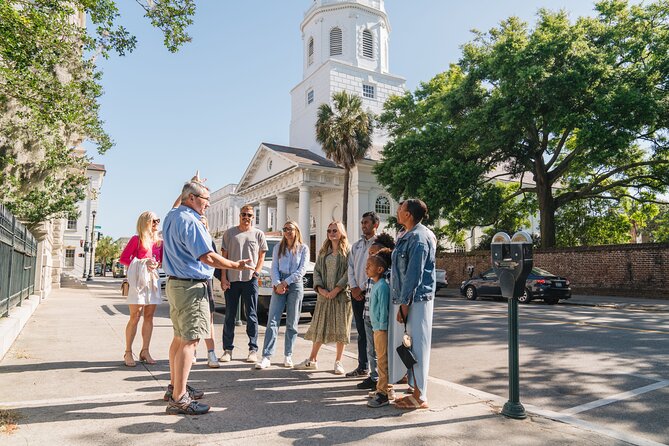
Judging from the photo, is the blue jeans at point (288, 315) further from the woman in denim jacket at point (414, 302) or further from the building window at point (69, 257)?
the building window at point (69, 257)

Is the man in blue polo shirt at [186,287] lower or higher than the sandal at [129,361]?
higher

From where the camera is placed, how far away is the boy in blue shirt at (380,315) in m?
4.32

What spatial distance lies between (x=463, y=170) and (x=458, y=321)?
14.3m

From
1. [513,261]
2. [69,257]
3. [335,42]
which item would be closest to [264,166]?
[335,42]

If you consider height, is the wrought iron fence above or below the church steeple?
below

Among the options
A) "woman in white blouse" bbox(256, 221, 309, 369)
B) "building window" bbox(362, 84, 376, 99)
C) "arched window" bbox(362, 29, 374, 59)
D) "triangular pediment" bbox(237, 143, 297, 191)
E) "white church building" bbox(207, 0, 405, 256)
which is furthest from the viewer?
"arched window" bbox(362, 29, 374, 59)

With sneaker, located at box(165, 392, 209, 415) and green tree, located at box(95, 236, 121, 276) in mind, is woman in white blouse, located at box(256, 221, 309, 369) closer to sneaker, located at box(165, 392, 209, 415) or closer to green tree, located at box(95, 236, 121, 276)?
sneaker, located at box(165, 392, 209, 415)

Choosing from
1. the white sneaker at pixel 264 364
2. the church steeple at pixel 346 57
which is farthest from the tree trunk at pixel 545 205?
the white sneaker at pixel 264 364

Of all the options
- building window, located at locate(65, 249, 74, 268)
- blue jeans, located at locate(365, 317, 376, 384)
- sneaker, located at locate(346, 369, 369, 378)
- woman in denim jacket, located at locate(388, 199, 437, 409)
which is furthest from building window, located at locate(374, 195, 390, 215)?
woman in denim jacket, located at locate(388, 199, 437, 409)

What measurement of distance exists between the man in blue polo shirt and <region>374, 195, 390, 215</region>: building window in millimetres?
34995

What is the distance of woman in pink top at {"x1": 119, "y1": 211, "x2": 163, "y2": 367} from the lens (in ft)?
19.5

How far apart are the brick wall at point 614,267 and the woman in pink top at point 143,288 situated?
20.6 meters

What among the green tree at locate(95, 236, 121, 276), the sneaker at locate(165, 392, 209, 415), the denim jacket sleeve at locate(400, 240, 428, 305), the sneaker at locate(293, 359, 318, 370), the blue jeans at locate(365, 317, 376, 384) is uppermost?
the green tree at locate(95, 236, 121, 276)

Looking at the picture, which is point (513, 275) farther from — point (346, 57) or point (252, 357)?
point (346, 57)
